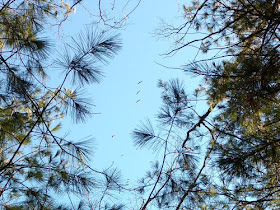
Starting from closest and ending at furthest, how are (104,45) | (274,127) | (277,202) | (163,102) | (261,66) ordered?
(261,66), (104,45), (277,202), (274,127), (163,102)

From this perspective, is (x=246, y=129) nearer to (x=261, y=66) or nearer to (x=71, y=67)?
(x=261, y=66)

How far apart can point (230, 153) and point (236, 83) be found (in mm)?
561

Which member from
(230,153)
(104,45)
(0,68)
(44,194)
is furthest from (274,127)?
(0,68)

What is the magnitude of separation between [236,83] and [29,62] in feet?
5.43

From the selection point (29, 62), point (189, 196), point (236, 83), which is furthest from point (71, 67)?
point (189, 196)

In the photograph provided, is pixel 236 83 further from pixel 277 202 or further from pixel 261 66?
pixel 277 202

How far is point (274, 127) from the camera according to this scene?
9.61 ft

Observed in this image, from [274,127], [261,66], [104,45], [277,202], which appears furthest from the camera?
[274,127]

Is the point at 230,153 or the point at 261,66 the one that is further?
the point at 230,153

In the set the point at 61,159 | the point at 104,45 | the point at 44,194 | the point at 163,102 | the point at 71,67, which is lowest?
the point at 44,194

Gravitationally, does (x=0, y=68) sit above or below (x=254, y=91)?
below

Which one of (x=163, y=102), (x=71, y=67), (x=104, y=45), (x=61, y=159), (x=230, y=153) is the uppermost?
(x=163, y=102)

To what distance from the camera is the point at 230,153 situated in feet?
8.32

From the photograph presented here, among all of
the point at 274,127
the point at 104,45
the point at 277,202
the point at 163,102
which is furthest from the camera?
the point at 163,102
